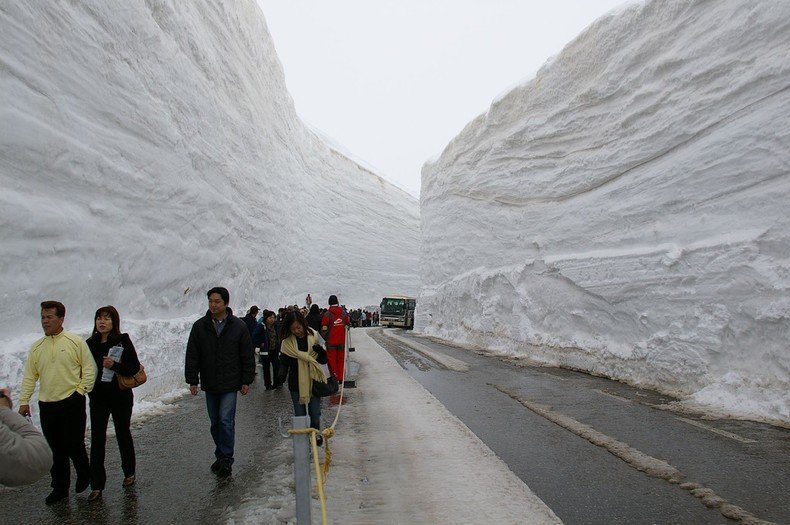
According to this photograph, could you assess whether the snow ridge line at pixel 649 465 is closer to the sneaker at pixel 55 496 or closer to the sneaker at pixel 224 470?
the sneaker at pixel 224 470

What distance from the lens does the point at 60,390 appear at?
423cm

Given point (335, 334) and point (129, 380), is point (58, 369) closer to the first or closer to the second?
point (129, 380)

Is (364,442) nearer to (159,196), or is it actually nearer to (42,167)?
(42,167)

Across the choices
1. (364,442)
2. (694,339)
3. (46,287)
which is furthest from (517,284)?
(46,287)

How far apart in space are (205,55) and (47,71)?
9141 millimetres

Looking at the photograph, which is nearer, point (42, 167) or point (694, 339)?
point (42, 167)

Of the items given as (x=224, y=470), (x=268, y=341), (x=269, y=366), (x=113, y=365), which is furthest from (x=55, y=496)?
(x=268, y=341)

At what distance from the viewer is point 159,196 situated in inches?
418

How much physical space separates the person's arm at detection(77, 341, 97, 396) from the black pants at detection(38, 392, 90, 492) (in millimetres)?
68

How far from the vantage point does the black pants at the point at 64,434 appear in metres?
4.21

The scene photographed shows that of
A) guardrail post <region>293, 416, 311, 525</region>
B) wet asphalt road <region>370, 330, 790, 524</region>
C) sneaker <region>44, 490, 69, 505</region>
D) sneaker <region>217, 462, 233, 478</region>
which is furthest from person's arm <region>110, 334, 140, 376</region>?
wet asphalt road <region>370, 330, 790, 524</region>

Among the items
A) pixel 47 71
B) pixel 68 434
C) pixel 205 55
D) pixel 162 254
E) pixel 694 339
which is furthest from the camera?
pixel 205 55

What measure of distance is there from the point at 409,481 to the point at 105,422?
274 centimetres

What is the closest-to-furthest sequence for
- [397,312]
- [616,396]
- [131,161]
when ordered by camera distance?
[616,396] < [131,161] < [397,312]
